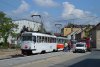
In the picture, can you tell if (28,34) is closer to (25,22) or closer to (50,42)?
(50,42)

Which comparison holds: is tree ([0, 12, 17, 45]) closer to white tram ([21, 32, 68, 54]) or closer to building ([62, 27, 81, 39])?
white tram ([21, 32, 68, 54])

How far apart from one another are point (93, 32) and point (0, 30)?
38385 mm

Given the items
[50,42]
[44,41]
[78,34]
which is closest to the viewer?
[44,41]

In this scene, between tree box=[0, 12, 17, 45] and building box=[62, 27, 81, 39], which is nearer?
tree box=[0, 12, 17, 45]

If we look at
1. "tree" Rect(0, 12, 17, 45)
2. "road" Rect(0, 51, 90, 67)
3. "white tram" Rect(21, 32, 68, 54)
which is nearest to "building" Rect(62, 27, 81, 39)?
"tree" Rect(0, 12, 17, 45)

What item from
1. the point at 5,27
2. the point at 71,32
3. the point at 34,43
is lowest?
the point at 34,43

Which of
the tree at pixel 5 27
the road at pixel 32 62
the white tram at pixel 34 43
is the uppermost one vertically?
the tree at pixel 5 27

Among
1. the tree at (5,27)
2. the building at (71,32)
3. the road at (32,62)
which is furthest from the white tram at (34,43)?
the building at (71,32)

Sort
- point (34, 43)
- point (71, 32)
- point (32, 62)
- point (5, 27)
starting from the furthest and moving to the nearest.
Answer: point (71, 32) < point (5, 27) < point (34, 43) < point (32, 62)

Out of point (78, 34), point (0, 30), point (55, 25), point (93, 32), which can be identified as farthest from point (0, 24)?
point (78, 34)

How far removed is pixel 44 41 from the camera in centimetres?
4762

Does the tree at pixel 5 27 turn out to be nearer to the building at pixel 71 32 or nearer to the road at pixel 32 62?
the road at pixel 32 62

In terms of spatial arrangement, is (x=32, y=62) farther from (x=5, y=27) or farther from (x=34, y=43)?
(x=5, y=27)

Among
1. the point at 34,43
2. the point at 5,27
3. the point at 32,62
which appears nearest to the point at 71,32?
the point at 5,27
